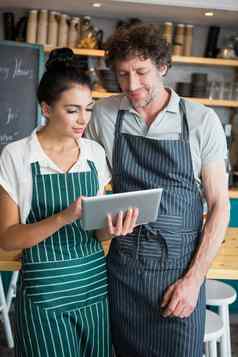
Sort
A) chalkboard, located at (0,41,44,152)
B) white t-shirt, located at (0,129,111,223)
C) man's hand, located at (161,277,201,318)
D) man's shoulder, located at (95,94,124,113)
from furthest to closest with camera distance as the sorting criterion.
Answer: chalkboard, located at (0,41,44,152) < man's shoulder, located at (95,94,124,113) < man's hand, located at (161,277,201,318) < white t-shirt, located at (0,129,111,223)

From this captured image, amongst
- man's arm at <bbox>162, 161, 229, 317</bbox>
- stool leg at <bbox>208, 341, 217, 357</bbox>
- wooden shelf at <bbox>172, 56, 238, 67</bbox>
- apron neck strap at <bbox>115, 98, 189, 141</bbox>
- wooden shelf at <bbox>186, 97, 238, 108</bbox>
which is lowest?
stool leg at <bbox>208, 341, 217, 357</bbox>

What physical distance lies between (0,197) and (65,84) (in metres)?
0.36

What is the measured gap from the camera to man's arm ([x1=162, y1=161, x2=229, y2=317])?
1.54 meters

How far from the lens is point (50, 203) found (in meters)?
1.46

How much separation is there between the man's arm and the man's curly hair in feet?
1.22

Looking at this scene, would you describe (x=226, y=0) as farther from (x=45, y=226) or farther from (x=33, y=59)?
(x=45, y=226)

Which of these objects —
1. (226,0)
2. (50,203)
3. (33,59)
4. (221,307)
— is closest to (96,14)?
(33,59)

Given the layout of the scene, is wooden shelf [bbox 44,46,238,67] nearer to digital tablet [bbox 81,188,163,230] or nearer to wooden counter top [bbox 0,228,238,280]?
wooden counter top [bbox 0,228,238,280]

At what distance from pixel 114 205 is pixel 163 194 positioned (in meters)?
0.28

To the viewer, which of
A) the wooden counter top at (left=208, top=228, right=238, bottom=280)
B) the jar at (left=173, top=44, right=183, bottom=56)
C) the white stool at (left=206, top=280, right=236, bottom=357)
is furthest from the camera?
the jar at (left=173, top=44, right=183, bottom=56)

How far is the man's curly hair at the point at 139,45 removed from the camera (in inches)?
60.6

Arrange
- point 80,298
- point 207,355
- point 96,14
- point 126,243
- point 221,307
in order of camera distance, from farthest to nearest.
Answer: point 96,14 < point 221,307 < point 207,355 < point 126,243 < point 80,298

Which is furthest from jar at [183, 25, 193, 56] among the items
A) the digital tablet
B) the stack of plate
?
the digital tablet

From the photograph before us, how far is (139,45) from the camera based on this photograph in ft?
5.05
